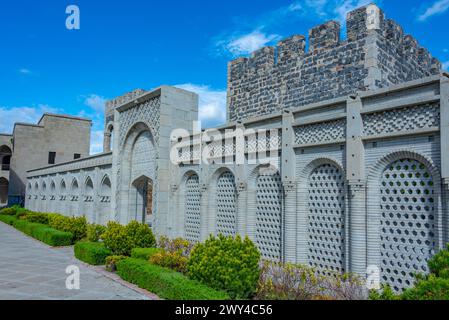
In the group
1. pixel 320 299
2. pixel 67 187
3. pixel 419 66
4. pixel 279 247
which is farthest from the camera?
pixel 67 187

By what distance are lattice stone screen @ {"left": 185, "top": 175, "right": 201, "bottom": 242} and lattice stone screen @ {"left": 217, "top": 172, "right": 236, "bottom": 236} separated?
1049 mm

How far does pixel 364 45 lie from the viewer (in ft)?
32.6

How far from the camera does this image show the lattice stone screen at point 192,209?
40.9ft

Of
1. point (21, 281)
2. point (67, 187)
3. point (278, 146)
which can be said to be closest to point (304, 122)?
point (278, 146)

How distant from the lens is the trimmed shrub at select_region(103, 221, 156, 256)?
37.7ft

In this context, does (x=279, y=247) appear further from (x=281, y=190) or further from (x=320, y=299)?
(x=320, y=299)

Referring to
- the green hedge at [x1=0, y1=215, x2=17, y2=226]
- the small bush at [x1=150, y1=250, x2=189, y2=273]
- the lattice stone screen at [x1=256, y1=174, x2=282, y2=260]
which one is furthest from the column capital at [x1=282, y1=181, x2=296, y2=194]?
the green hedge at [x1=0, y1=215, x2=17, y2=226]

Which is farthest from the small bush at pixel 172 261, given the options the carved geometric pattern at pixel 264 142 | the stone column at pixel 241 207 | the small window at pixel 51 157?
the small window at pixel 51 157

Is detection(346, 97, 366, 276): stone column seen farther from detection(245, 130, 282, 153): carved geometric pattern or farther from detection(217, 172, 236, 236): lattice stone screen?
detection(217, 172, 236, 236): lattice stone screen

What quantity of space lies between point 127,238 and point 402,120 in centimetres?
901

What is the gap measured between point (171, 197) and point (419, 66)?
10.2 metres

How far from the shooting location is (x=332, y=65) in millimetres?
10797

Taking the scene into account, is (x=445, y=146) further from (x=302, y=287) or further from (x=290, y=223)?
(x=290, y=223)

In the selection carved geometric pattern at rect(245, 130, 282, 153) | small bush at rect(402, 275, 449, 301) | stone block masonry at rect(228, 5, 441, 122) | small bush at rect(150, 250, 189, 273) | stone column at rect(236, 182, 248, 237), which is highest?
stone block masonry at rect(228, 5, 441, 122)
